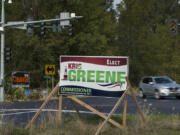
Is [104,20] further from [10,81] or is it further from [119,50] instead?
[10,81]

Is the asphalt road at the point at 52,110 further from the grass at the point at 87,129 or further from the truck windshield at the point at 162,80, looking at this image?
the truck windshield at the point at 162,80

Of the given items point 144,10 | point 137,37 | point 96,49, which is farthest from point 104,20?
point 144,10

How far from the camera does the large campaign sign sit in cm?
1097

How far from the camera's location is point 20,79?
30.7 m

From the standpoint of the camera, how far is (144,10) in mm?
64188

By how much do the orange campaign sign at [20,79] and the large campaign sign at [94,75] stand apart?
19236mm

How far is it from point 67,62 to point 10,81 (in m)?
21.8

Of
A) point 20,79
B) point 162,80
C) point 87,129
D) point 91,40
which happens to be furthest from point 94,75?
point 91,40

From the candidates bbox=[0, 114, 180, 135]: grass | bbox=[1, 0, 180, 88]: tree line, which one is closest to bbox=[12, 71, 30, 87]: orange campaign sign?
bbox=[1, 0, 180, 88]: tree line

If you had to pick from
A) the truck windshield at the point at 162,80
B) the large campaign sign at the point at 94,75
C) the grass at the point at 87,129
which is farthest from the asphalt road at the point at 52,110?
the truck windshield at the point at 162,80

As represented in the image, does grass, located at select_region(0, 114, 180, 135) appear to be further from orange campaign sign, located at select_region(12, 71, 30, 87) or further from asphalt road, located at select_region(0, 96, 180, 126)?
orange campaign sign, located at select_region(12, 71, 30, 87)

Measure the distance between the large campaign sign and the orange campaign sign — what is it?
63.1 feet

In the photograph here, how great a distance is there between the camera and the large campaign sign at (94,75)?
11.0 metres

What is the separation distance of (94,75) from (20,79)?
20.1 meters
